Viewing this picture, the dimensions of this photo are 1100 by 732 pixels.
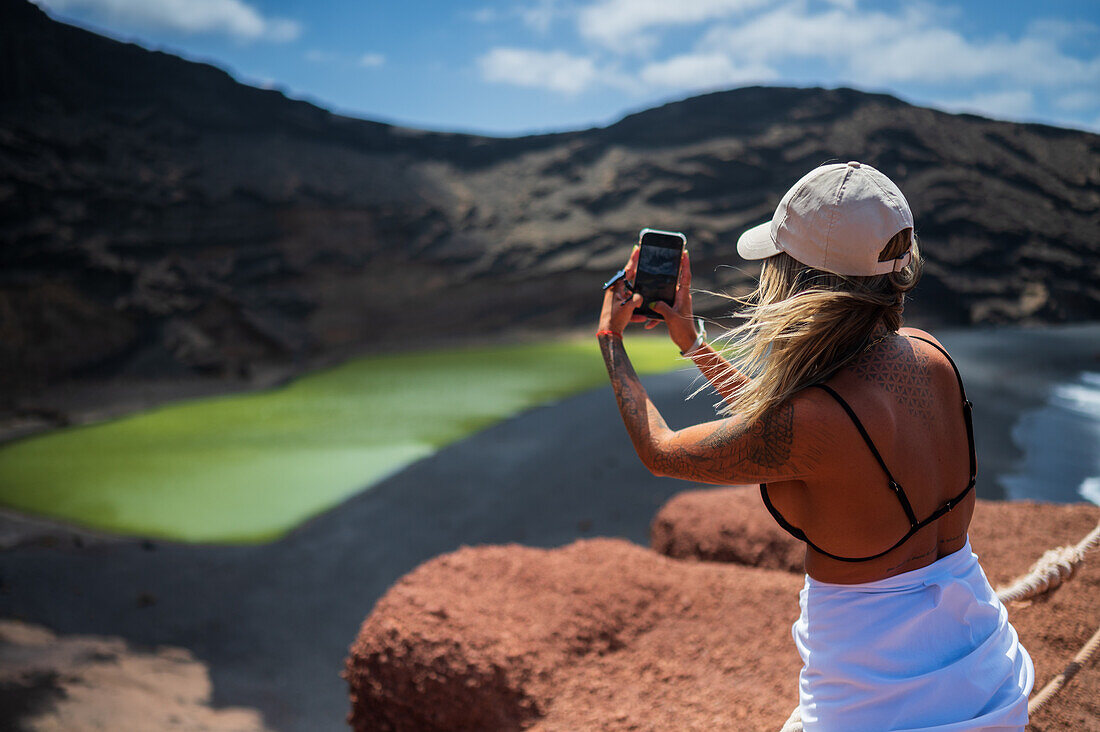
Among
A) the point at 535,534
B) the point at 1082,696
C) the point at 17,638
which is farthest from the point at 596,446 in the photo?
the point at 1082,696

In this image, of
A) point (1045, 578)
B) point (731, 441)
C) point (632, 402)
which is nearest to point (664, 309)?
point (632, 402)

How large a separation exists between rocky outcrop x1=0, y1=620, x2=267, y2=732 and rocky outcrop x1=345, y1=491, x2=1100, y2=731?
166 cm

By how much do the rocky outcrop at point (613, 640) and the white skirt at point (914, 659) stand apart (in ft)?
2.84

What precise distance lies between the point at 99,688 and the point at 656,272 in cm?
401

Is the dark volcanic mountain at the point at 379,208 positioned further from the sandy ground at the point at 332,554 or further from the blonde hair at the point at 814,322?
the blonde hair at the point at 814,322

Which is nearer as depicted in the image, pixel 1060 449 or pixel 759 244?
pixel 759 244

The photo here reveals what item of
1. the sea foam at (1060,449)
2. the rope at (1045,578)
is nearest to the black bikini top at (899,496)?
the rope at (1045,578)

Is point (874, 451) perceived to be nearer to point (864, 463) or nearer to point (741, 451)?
point (864, 463)

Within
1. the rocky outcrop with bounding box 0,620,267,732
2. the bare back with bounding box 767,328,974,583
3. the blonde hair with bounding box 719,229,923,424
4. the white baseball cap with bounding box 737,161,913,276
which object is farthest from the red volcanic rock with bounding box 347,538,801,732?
the rocky outcrop with bounding box 0,620,267,732

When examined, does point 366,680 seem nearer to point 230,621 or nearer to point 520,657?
point 520,657

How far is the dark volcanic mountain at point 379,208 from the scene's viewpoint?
1114cm

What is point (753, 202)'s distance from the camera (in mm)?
16141

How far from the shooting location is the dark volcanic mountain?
1114 cm

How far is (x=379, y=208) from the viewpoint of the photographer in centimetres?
1482
